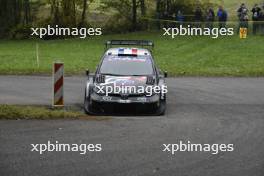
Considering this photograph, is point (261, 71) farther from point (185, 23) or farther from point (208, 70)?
point (185, 23)

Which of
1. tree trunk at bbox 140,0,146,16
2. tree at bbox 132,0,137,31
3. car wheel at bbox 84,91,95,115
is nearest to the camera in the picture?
car wheel at bbox 84,91,95,115

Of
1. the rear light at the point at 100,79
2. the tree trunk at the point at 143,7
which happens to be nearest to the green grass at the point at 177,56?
the tree trunk at the point at 143,7

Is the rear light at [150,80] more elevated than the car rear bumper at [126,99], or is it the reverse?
the rear light at [150,80]

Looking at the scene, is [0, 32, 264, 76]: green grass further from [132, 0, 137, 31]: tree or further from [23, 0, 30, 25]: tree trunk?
[23, 0, 30, 25]: tree trunk

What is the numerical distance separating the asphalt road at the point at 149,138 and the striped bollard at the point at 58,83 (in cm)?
124

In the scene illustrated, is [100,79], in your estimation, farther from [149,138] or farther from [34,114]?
[149,138]

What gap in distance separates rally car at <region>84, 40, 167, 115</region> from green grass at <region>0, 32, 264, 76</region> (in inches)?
281

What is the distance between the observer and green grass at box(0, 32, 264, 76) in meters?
23.3

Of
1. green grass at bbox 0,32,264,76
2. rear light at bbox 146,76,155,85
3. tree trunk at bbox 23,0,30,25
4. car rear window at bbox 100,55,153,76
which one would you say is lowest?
green grass at bbox 0,32,264,76

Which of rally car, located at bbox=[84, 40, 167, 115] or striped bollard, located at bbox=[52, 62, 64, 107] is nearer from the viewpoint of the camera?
rally car, located at bbox=[84, 40, 167, 115]

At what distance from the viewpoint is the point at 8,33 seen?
4816cm

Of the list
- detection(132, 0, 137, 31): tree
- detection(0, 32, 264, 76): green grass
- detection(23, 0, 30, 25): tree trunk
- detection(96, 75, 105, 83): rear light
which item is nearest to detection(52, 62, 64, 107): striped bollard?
detection(96, 75, 105, 83): rear light

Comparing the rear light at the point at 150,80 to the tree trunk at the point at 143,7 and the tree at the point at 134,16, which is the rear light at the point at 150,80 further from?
the tree trunk at the point at 143,7

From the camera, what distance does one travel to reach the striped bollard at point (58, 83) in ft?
46.1
